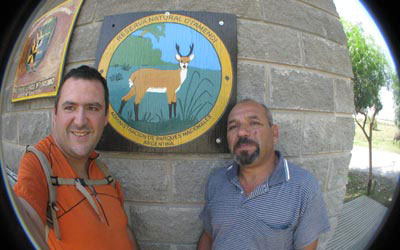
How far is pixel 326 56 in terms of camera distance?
3.32 feet

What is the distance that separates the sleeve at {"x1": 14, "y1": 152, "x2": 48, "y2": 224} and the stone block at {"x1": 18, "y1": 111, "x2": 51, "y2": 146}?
13.0 inches

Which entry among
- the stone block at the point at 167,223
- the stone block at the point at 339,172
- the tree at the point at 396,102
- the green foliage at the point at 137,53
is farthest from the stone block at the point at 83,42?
the stone block at the point at 339,172

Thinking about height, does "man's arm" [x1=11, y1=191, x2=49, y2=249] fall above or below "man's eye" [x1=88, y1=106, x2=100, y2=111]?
below

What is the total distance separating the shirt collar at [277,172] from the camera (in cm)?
80

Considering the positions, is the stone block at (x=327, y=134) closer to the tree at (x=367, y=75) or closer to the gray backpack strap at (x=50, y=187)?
the tree at (x=367, y=75)

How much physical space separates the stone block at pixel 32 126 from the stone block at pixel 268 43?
3.03ft

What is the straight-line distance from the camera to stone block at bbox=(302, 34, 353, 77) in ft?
3.21

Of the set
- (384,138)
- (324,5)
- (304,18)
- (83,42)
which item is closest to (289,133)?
(384,138)

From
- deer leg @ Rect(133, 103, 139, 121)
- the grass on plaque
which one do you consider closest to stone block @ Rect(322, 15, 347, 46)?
the grass on plaque

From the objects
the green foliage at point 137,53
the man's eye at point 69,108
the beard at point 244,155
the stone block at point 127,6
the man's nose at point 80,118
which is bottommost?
the beard at point 244,155

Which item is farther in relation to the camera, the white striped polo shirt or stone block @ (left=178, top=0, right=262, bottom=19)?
stone block @ (left=178, top=0, right=262, bottom=19)

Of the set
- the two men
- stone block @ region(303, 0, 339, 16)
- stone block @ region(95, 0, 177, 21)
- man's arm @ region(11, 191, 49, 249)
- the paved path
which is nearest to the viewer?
man's arm @ region(11, 191, 49, 249)

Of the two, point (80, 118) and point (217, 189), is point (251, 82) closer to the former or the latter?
point (217, 189)

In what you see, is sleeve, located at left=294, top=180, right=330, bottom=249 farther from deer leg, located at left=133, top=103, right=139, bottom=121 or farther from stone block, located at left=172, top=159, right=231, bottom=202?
deer leg, located at left=133, top=103, right=139, bottom=121
